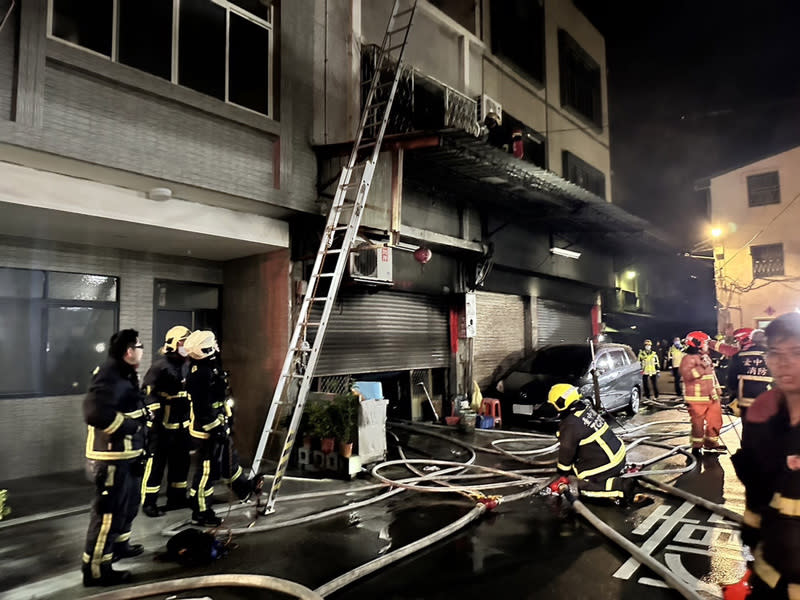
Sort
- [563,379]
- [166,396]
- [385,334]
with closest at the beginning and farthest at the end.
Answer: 1. [166,396]
2. [385,334]
3. [563,379]

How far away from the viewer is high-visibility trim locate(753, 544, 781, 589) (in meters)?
2.24

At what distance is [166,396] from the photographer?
16.5 ft

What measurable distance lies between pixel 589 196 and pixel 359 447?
8.41 meters

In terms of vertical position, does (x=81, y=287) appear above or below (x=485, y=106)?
below

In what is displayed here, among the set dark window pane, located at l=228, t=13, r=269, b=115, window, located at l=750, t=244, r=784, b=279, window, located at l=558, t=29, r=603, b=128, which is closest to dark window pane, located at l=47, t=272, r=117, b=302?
dark window pane, located at l=228, t=13, r=269, b=115

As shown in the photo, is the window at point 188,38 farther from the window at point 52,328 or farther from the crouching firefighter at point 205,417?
the crouching firefighter at point 205,417

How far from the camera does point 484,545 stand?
14.4 ft

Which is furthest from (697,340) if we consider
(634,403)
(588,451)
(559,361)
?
(588,451)

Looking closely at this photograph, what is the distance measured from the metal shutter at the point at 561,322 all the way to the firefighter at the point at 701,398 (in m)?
6.43

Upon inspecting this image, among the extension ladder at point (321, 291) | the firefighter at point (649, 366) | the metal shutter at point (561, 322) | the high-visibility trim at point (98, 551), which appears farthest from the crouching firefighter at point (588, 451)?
the firefighter at point (649, 366)

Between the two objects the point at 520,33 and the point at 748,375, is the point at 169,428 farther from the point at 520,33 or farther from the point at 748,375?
the point at 520,33

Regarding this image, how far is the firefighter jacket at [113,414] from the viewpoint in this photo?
374 cm

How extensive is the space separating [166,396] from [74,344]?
8.27 ft

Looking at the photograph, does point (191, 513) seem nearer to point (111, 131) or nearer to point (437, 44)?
point (111, 131)
